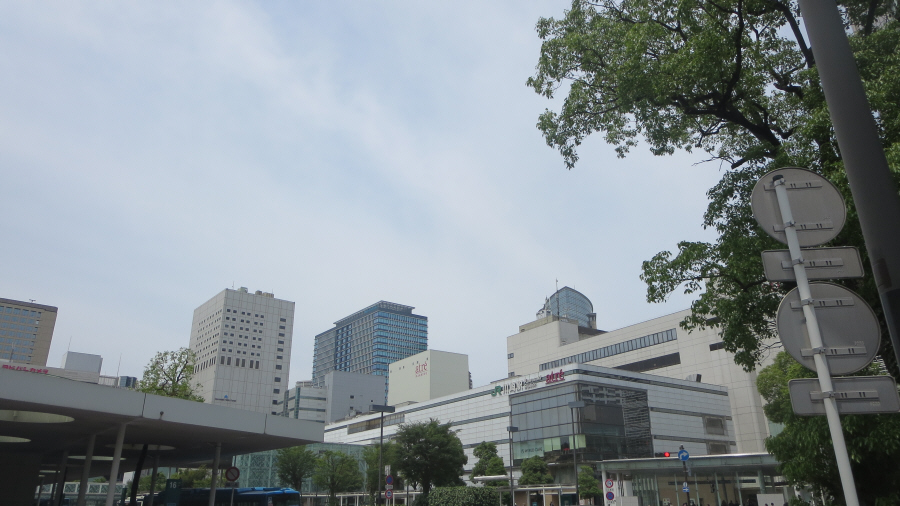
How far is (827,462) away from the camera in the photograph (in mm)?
9773

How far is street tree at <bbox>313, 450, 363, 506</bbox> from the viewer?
54.2 meters

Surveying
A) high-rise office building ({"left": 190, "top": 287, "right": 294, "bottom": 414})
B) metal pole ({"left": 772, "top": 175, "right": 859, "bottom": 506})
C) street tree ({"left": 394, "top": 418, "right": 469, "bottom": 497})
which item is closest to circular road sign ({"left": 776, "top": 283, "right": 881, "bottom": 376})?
metal pole ({"left": 772, "top": 175, "right": 859, "bottom": 506})

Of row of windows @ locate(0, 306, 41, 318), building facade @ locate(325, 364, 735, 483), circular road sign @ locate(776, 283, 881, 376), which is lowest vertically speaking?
circular road sign @ locate(776, 283, 881, 376)

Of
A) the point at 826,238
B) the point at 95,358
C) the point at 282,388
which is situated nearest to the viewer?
the point at 826,238

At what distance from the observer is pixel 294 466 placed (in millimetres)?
53688

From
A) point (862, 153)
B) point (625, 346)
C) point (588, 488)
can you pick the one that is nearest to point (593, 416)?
point (588, 488)

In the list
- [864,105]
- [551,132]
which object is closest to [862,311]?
[864,105]

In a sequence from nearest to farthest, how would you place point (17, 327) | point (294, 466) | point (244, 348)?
1. point (294, 466)
2. point (244, 348)
3. point (17, 327)

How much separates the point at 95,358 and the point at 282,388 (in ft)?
197

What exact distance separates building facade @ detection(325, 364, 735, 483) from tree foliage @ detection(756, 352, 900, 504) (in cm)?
4858

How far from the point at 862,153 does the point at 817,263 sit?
0.76 m

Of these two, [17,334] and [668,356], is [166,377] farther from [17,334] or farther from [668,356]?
[17,334]

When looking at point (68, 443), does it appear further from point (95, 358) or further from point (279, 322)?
point (95, 358)

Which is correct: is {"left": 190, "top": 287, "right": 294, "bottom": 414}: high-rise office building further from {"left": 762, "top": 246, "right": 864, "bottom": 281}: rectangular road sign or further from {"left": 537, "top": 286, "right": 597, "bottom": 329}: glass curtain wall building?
{"left": 762, "top": 246, "right": 864, "bottom": 281}: rectangular road sign
